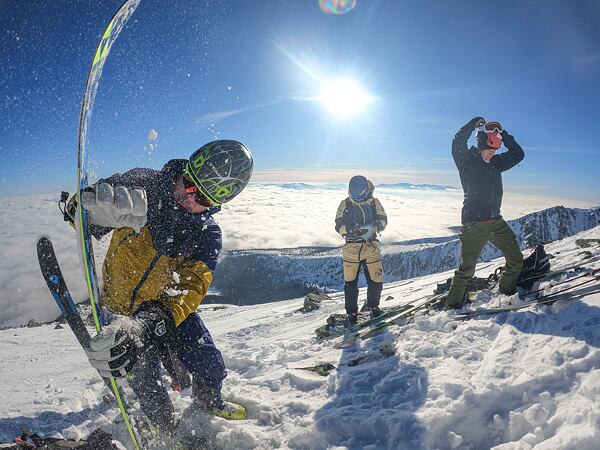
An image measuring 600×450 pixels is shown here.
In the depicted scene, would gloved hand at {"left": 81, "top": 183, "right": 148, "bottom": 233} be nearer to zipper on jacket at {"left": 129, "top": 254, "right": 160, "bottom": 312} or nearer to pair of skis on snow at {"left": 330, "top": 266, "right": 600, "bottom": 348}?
→ zipper on jacket at {"left": 129, "top": 254, "right": 160, "bottom": 312}

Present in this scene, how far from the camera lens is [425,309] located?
6.39 m

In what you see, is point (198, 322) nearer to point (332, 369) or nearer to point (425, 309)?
point (332, 369)

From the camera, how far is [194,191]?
343 centimetres

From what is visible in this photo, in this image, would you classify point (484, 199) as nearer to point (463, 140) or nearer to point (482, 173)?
point (482, 173)

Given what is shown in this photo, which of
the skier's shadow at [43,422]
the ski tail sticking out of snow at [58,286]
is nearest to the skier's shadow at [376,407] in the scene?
the ski tail sticking out of snow at [58,286]

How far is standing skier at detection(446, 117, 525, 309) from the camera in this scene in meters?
5.50

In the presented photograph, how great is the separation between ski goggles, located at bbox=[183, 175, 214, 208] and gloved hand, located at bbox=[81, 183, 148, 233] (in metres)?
0.60

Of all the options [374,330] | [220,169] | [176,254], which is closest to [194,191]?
[220,169]

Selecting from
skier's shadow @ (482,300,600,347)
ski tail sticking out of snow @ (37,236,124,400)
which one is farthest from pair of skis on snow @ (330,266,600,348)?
ski tail sticking out of snow @ (37,236,124,400)

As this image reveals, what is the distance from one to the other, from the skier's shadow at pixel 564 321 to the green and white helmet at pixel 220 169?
12.1 ft

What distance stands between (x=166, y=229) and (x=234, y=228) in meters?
170

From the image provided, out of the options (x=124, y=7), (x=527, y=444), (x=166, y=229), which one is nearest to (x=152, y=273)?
(x=166, y=229)

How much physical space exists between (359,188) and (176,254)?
14.6 feet

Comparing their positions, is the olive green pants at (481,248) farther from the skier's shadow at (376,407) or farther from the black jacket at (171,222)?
the black jacket at (171,222)
